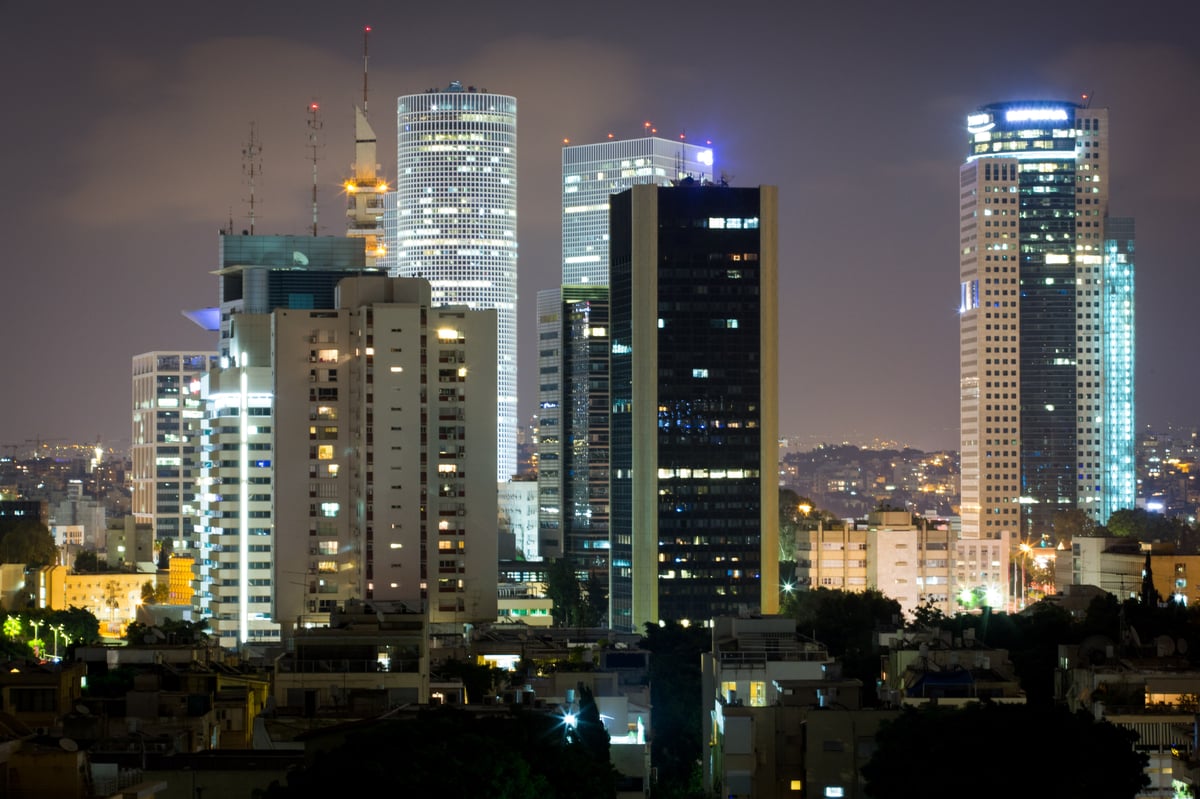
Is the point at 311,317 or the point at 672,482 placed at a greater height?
the point at 311,317

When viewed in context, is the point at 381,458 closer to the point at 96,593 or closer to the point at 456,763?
the point at 96,593

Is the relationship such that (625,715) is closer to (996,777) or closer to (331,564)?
(996,777)

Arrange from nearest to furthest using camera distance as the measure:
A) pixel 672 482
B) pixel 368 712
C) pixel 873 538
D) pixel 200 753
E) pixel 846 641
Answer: pixel 200 753, pixel 368 712, pixel 846 641, pixel 672 482, pixel 873 538

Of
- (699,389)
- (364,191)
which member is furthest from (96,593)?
(699,389)

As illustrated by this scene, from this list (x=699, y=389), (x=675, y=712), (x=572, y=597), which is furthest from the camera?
(x=572, y=597)

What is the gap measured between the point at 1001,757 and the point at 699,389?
345ft

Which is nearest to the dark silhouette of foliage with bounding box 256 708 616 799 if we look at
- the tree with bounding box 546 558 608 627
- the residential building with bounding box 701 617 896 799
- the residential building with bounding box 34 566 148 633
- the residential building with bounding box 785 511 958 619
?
the residential building with bounding box 701 617 896 799

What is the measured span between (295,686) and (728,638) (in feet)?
84.8

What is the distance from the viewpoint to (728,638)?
286 ft

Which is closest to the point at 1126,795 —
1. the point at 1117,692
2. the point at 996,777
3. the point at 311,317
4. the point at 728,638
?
the point at 996,777

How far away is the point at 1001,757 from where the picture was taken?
175 ft

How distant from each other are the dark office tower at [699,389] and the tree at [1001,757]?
327 ft

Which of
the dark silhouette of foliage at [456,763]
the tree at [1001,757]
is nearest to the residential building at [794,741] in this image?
the tree at [1001,757]

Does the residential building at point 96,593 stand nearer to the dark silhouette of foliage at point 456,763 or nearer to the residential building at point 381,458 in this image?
the residential building at point 381,458
